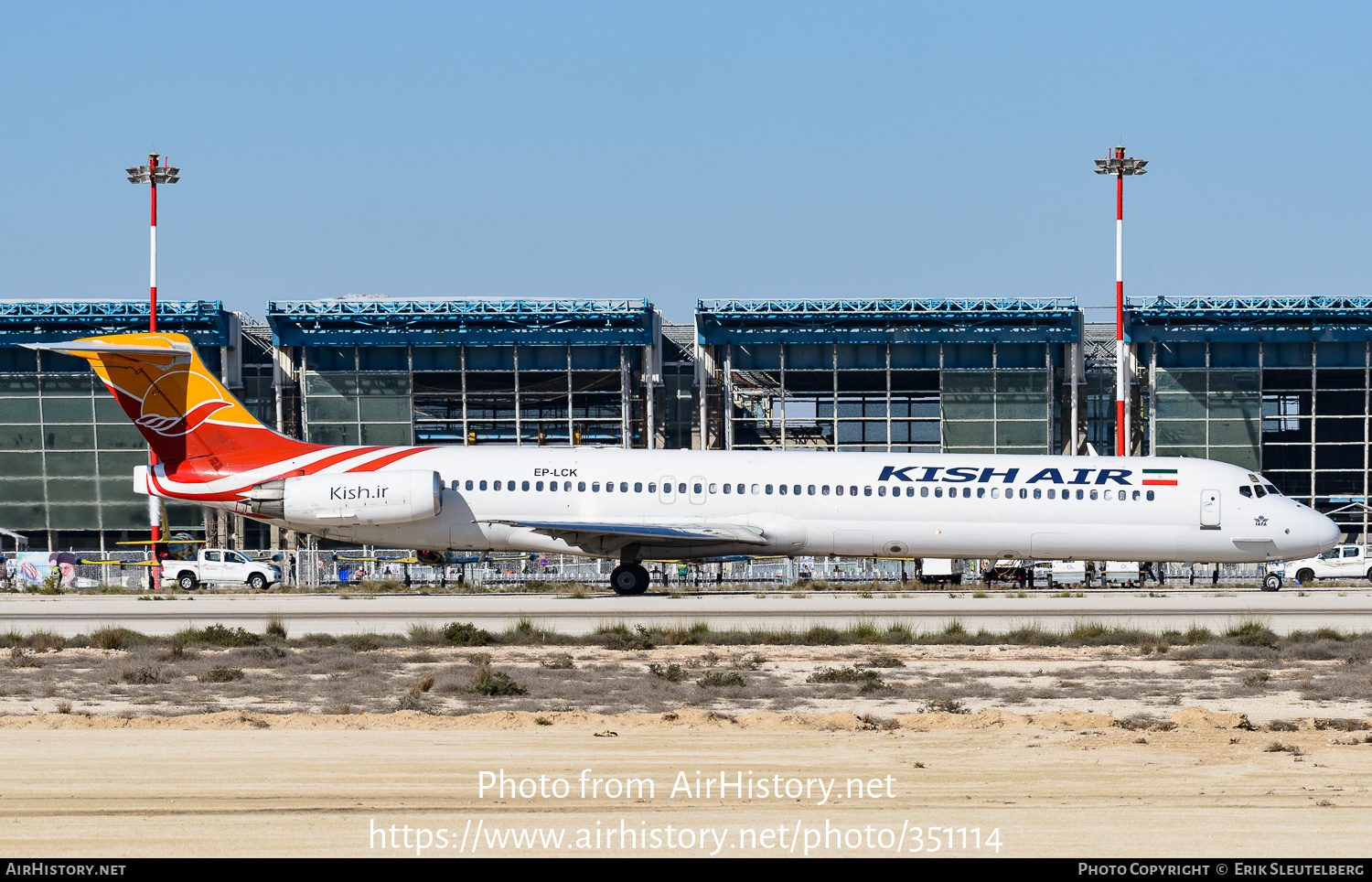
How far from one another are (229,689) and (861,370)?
49.2 metres

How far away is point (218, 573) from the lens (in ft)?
152

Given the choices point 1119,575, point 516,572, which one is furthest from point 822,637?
point 1119,575

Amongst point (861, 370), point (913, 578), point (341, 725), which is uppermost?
point (861, 370)

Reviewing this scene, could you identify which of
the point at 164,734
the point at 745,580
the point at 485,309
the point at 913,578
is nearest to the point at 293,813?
the point at 164,734

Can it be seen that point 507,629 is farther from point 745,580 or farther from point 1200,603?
point 745,580

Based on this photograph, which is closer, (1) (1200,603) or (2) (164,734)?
(2) (164,734)

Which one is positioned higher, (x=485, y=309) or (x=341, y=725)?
(x=485, y=309)

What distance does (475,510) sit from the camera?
3447cm

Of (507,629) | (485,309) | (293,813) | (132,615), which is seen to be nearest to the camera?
(293,813)

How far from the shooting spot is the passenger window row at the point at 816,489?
3372cm

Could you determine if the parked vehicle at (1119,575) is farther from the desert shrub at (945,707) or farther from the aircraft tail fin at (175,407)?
the desert shrub at (945,707)

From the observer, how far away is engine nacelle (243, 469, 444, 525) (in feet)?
111

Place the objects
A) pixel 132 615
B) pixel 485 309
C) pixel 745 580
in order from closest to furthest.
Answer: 1. pixel 132 615
2. pixel 745 580
3. pixel 485 309

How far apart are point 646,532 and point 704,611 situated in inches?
188
